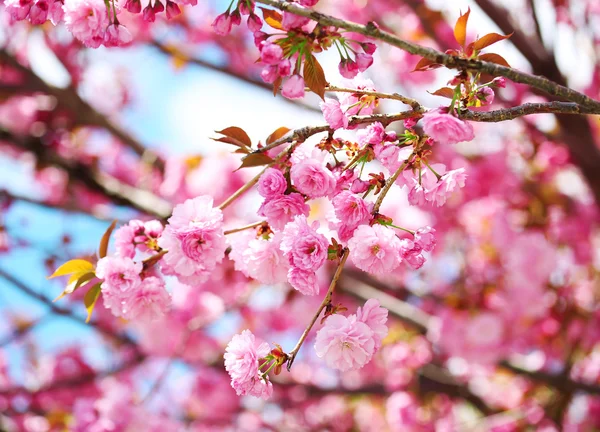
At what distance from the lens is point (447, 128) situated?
85 centimetres

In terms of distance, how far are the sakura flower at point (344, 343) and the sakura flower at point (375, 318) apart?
0.02m

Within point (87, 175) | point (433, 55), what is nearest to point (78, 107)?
point (87, 175)

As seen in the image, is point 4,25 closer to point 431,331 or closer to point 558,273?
point 431,331

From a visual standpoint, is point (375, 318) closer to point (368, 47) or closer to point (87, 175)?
point (368, 47)

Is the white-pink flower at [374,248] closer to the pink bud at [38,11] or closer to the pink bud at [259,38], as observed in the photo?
the pink bud at [259,38]

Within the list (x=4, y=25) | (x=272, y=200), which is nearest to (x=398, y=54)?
(x=4, y=25)

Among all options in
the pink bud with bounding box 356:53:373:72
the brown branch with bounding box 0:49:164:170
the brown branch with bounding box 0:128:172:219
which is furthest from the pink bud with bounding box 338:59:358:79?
the brown branch with bounding box 0:49:164:170

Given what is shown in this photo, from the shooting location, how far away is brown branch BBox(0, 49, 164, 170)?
3.09 metres

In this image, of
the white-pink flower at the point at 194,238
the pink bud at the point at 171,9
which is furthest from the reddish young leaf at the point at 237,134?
the pink bud at the point at 171,9

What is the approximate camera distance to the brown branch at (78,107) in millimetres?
3088

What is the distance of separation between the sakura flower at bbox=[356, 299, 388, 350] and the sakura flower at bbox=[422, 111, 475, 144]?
294mm

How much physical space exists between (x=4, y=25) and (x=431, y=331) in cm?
292

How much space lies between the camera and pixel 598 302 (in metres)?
3.79

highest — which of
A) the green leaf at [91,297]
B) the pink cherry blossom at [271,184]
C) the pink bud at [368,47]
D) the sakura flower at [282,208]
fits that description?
the pink bud at [368,47]
